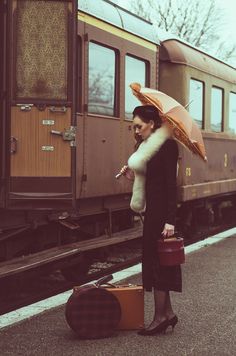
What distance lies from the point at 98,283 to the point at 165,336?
0.59 metres

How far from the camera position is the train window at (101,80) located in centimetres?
866

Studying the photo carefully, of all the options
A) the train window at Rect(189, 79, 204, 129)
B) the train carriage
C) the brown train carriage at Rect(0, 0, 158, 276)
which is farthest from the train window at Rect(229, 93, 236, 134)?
the brown train carriage at Rect(0, 0, 158, 276)

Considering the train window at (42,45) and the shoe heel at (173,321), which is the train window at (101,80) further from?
the shoe heel at (173,321)

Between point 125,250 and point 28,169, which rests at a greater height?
point 28,169

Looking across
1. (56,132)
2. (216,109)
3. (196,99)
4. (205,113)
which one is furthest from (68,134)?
(216,109)

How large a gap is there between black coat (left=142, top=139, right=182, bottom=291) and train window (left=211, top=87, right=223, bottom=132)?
756 centimetres

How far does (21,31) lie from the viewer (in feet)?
24.2

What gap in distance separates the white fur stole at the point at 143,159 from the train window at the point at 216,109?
7490mm

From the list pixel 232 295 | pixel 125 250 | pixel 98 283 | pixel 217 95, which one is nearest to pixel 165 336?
pixel 98 283

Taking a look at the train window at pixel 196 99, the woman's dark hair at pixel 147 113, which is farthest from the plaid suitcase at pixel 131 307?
the train window at pixel 196 99

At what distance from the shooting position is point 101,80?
29.3ft

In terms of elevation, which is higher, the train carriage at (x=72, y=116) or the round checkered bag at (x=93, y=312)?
the train carriage at (x=72, y=116)

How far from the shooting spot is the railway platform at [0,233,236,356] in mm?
5148

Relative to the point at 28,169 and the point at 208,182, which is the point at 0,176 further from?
the point at 208,182
